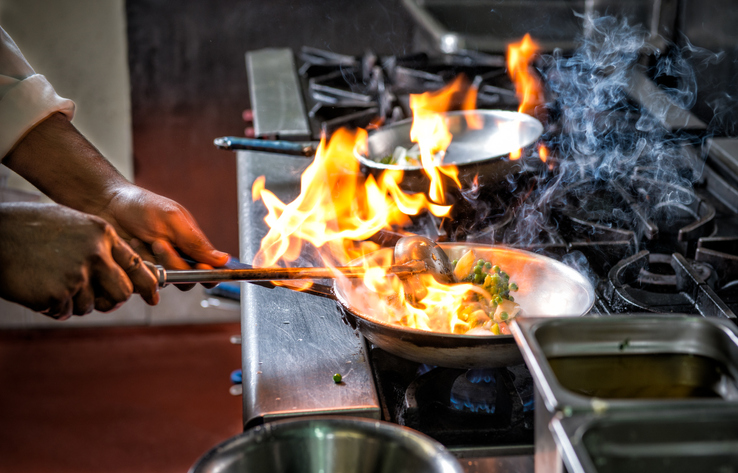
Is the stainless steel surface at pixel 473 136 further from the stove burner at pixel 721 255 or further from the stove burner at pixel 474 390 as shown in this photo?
the stove burner at pixel 474 390

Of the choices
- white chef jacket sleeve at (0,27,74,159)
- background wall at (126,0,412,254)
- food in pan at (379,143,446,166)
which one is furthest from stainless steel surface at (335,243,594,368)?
background wall at (126,0,412,254)

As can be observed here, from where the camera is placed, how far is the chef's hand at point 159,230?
4.81 ft

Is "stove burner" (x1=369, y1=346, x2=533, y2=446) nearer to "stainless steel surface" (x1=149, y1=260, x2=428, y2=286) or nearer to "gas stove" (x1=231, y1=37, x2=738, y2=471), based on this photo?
"gas stove" (x1=231, y1=37, x2=738, y2=471)

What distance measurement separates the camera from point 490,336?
3.32 ft

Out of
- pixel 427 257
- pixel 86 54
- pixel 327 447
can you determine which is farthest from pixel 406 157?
pixel 86 54

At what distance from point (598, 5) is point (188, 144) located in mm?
2253

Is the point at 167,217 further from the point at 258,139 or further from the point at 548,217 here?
the point at 548,217

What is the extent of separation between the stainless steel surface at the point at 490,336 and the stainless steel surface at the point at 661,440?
0.35 metres

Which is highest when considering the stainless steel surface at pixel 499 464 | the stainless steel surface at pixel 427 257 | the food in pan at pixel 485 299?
the stainless steel surface at pixel 427 257

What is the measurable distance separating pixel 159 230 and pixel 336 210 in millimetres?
440

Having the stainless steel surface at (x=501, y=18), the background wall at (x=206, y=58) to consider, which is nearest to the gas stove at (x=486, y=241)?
the stainless steel surface at (x=501, y=18)

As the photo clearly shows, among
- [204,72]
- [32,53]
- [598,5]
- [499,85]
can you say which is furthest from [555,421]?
[32,53]

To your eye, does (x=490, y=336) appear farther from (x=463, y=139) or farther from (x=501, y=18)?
(x=501, y=18)

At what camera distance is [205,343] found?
405 centimetres
